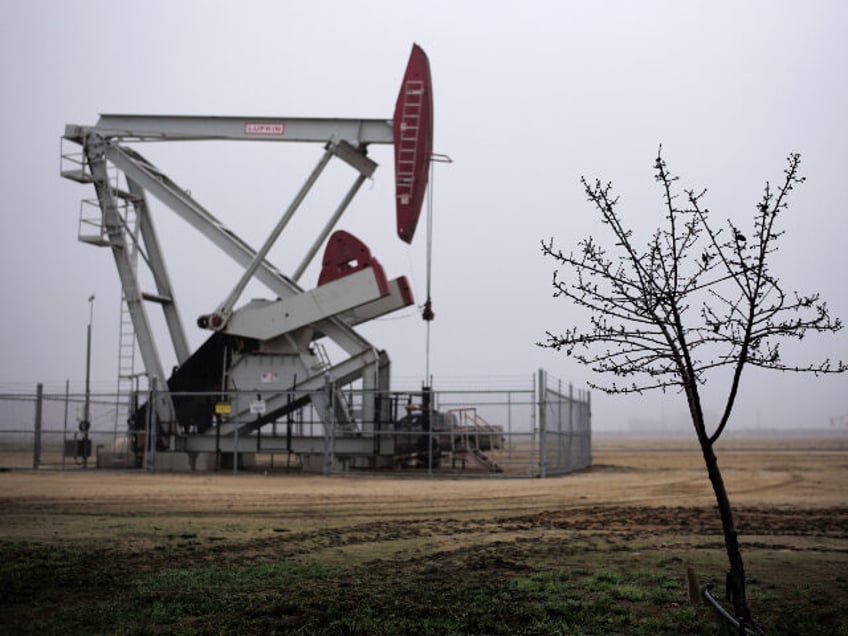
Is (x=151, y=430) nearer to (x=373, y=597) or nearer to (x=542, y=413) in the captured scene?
(x=542, y=413)

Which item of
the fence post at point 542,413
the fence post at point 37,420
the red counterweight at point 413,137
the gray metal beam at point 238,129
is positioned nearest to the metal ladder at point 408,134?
the red counterweight at point 413,137

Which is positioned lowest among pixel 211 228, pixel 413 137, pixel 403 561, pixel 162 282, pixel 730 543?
pixel 403 561

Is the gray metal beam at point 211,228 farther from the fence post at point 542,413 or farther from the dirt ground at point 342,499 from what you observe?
the fence post at point 542,413

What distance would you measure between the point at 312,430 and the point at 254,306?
3.63 m

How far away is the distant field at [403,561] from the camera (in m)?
6.70

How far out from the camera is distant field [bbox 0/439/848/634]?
22.0 ft

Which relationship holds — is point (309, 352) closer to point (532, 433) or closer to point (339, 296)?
point (339, 296)

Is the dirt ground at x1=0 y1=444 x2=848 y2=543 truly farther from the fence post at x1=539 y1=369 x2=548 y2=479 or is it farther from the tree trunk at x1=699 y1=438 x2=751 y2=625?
the tree trunk at x1=699 y1=438 x2=751 y2=625

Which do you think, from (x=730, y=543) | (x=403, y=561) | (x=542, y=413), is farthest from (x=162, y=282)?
(x=730, y=543)

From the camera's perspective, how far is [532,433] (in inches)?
916

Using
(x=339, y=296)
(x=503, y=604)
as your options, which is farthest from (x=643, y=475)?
(x=503, y=604)

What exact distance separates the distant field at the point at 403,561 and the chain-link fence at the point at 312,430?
6.66 m

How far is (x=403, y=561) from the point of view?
31.0 ft

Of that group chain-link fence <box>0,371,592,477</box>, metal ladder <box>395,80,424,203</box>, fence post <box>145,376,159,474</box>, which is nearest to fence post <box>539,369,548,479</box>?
chain-link fence <box>0,371,592,477</box>
